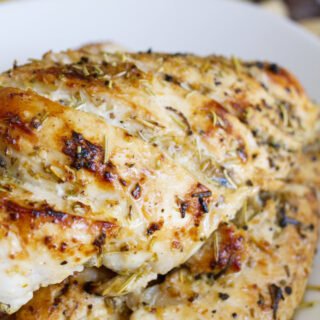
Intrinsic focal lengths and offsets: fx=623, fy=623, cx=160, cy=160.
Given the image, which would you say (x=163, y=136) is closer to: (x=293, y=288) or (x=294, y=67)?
(x=293, y=288)

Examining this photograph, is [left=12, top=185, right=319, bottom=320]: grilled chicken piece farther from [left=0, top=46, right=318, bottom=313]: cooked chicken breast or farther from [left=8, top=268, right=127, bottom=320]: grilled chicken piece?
[left=0, top=46, right=318, bottom=313]: cooked chicken breast

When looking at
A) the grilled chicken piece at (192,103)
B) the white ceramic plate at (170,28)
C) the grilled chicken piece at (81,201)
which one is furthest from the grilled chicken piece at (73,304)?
the white ceramic plate at (170,28)

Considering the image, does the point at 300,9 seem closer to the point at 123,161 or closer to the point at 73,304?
the point at 123,161

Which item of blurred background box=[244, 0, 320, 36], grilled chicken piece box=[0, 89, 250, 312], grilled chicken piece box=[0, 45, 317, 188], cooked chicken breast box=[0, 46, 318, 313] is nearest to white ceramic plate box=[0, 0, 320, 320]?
blurred background box=[244, 0, 320, 36]

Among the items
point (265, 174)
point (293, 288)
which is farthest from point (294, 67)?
point (293, 288)

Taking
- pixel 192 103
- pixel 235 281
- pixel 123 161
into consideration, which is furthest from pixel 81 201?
pixel 235 281
